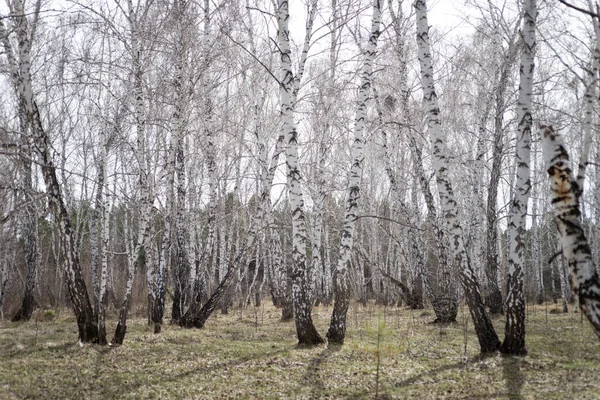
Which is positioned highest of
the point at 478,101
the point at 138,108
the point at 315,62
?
the point at 315,62

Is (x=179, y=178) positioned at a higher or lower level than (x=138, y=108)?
lower

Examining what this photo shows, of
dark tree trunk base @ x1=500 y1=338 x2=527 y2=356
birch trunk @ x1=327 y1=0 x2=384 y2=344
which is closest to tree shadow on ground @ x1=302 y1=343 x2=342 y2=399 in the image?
birch trunk @ x1=327 y1=0 x2=384 y2=344

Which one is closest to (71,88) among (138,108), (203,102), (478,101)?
(203,102)

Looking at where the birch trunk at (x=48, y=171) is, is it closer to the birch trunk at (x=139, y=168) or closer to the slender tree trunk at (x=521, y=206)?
the birch trunk at (x=139, y=168)

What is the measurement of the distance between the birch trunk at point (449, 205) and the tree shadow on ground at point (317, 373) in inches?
88.3

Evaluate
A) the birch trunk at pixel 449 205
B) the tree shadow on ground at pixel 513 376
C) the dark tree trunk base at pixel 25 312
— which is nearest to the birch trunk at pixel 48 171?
the birch trunk at pixel 449 205

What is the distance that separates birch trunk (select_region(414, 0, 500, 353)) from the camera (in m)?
7.02

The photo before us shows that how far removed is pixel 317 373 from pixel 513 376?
246 cm

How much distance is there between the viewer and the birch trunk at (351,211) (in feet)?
26.6

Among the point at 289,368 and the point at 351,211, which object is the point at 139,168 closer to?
the point at 351,211

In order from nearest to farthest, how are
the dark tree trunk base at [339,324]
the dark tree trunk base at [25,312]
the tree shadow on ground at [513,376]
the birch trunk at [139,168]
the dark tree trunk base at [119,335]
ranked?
the tree shadow on ground at [513,376] → the dark tree trunk base at [119,335] → the birch trunk at [139,168] → the dark tree trunk base at [339,324] → the dark tree trunk base at [25,312]

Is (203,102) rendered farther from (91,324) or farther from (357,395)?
(357,395)

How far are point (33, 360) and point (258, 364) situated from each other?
318 centimetres

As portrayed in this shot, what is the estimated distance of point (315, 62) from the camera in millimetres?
16969
